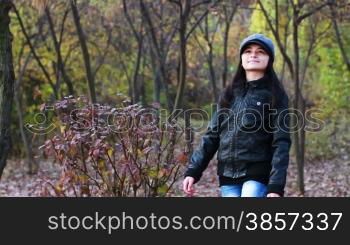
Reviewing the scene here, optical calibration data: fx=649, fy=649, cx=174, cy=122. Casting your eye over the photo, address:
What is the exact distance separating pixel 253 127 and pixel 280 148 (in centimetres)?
23

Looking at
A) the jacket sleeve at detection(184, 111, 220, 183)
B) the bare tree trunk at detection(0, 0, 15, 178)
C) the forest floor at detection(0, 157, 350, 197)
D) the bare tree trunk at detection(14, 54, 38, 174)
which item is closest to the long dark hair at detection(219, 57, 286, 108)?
the jacket sleeve at detection(184, 111, 220, 183)

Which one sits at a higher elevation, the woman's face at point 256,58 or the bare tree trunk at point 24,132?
the woman's face at point 256,58

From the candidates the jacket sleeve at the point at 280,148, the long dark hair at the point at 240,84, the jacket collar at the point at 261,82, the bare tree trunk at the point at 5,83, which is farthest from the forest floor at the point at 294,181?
the jacket sleeve at the point at 280,148

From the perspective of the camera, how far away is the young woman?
3963mm

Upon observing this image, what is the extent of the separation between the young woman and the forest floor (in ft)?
23.5

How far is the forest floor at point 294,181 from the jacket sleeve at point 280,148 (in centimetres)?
738

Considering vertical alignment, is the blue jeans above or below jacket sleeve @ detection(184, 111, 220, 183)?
below

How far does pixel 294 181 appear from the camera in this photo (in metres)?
14.9

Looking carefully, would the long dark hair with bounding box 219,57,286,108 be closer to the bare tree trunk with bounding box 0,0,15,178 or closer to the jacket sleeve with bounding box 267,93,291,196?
the jacket sleeve with bounding box 267,93,291,196

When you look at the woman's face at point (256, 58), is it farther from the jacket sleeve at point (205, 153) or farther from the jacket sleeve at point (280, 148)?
the jacket sleeve at point (205, 153)

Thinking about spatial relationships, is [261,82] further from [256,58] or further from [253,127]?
[253,127]

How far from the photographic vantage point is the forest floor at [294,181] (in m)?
13.0

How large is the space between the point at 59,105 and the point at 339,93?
54.7 ft

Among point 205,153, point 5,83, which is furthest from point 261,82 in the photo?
point 5,83
